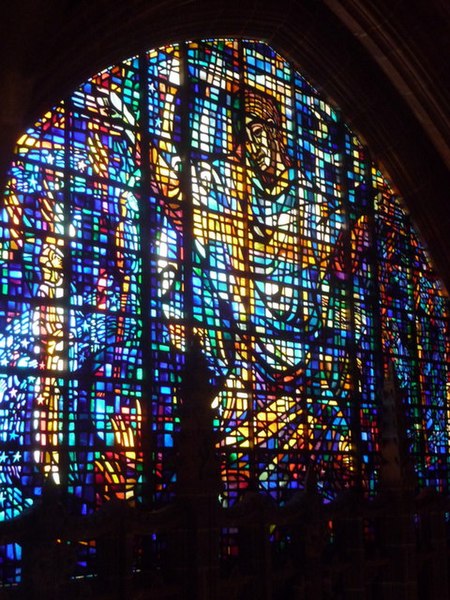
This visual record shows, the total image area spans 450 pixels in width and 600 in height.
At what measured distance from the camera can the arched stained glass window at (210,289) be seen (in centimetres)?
677

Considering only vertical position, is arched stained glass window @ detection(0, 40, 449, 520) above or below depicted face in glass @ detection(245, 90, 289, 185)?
below

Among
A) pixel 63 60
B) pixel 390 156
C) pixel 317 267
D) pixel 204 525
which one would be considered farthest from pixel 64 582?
pixel 390 156

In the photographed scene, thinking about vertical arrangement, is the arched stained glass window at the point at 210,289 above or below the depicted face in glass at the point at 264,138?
below

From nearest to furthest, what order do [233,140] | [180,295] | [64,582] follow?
[64,582] → [180,295] → [233,140]

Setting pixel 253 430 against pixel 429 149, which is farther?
pixel 429 149

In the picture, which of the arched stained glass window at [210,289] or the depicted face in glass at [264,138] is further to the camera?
the depicted face in glass at [264,138]

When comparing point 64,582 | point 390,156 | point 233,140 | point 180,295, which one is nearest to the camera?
point 64,582

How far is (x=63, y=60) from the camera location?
6.91 m

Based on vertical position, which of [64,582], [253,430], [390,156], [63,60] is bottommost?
[64,582]

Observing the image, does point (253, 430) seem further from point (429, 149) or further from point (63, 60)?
point (429, 149)

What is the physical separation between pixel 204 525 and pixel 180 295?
5.95ft

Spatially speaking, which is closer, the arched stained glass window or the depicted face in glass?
the arched stained glass window

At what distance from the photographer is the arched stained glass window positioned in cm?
677

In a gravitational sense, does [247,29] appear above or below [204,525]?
above
